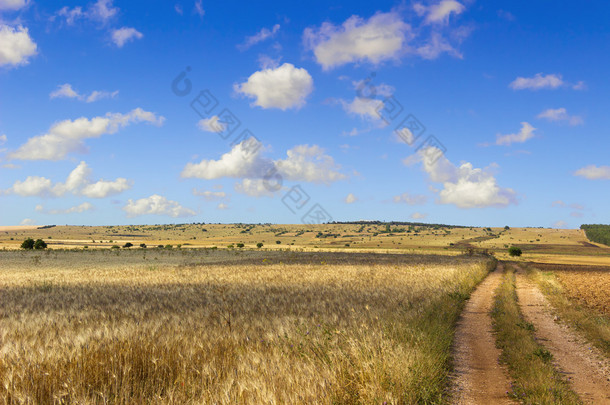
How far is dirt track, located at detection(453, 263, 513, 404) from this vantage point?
282 inches

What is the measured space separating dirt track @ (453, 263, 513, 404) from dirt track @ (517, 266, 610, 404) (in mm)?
1289

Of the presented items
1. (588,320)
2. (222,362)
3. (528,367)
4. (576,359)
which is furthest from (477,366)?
(588,320)

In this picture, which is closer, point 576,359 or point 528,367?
point 528,367

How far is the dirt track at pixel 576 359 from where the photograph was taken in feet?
25.0

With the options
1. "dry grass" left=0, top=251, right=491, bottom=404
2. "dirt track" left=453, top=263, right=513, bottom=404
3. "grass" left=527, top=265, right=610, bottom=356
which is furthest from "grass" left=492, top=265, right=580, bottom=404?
"grass" left=527, top=265, right=610, bottom=356

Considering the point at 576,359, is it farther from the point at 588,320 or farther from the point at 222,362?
the point at 222,362

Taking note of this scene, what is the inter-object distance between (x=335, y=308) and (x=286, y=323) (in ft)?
12.1

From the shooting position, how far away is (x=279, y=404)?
17.4 ft

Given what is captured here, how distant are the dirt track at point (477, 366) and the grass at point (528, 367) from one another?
22 centimetres

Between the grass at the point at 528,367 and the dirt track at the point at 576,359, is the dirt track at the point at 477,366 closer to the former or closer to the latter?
the grass at the point at 528,367

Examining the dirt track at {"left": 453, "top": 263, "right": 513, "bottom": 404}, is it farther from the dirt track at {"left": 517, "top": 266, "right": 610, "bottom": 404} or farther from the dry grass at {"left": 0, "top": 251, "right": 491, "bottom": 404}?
the dirt track at {"left": 517, "top": 266, "right": 610, "bottom": 404}

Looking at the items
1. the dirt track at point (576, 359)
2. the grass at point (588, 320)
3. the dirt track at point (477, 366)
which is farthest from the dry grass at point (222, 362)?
the grass at point (588, 320)

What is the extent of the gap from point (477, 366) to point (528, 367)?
3.35ft

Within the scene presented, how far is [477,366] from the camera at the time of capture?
30.0 feet
